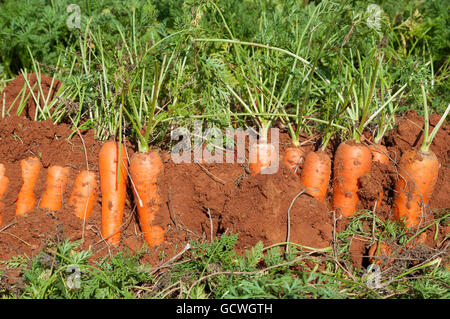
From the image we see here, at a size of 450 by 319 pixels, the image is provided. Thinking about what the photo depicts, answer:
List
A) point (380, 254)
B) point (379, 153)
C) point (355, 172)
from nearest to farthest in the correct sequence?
point (380, 254) < point (355, 172) < point (379, 153)

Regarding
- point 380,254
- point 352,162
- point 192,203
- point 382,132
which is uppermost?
point 382,132

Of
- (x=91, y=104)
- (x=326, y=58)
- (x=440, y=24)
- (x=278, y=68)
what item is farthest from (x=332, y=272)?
(x=440, y=24)

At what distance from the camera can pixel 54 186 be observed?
8.42 ft

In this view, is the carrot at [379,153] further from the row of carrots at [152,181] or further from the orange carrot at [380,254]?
the orange carrot at [380,254]

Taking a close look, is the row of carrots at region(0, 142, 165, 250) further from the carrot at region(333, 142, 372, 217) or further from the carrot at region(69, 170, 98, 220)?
the carrot at region(333, 142, 372, 217)

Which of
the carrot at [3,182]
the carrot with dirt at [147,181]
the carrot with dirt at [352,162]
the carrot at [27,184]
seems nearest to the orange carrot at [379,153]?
the carrot with dirt at [352,162]

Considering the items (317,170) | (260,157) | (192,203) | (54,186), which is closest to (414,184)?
(317,170)

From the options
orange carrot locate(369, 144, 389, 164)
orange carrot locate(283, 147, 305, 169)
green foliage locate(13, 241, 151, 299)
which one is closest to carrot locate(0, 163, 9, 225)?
green foliage locate(13, 241, 151, 299)

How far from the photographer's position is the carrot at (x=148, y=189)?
2451 millimetres

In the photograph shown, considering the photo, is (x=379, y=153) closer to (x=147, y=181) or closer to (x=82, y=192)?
(x=147, y=181)

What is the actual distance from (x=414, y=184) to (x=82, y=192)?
202 centimetres

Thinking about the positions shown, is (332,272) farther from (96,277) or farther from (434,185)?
(96,277)

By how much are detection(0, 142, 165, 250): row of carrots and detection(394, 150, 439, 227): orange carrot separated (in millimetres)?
1461

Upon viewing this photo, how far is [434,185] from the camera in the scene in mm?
2592
